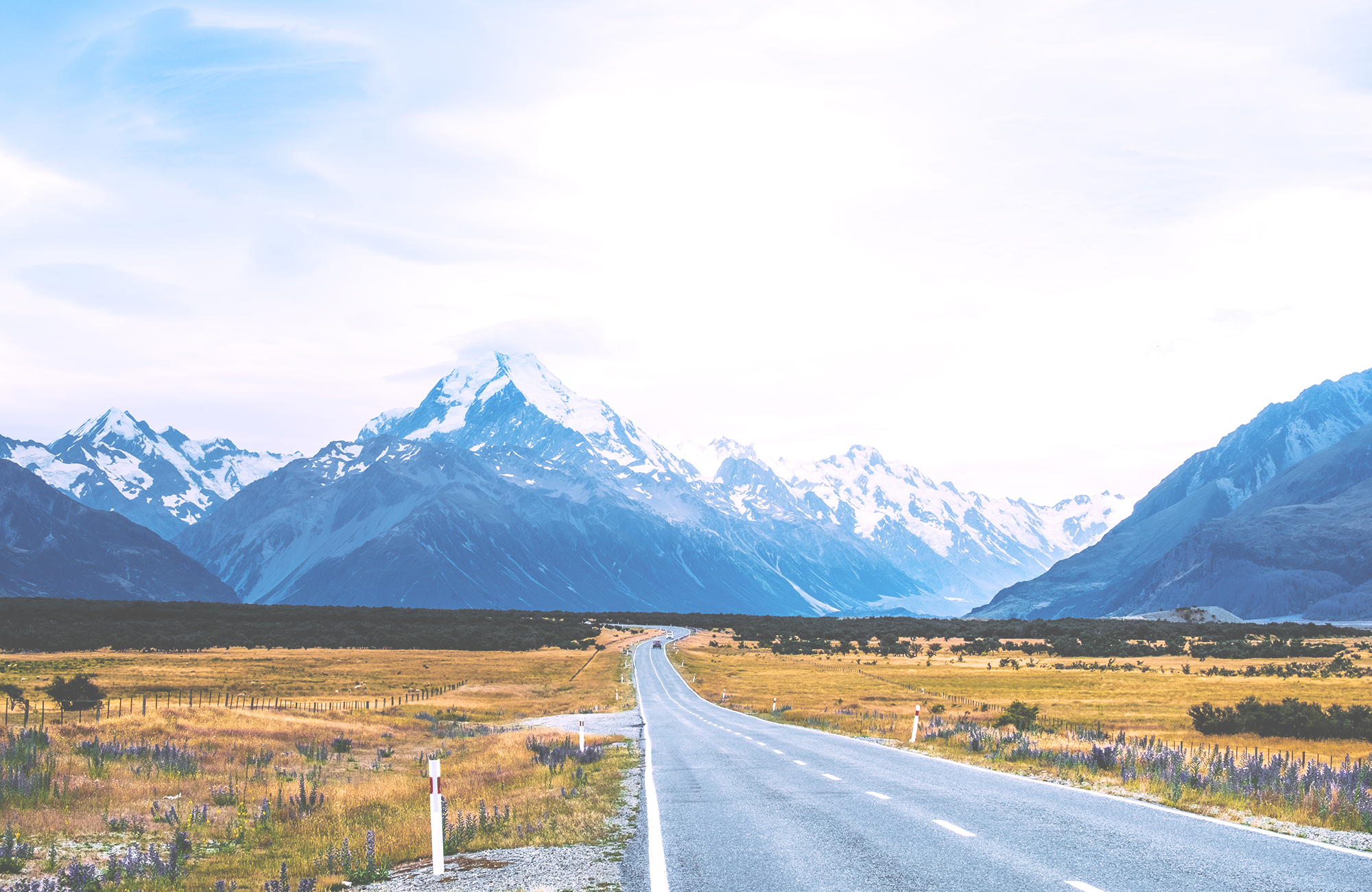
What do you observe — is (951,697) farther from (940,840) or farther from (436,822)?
(436,822)

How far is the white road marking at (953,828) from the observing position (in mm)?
12391

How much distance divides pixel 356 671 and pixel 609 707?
134 ft

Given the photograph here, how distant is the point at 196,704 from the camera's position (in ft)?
164

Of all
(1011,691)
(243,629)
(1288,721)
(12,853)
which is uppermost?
(12,853)

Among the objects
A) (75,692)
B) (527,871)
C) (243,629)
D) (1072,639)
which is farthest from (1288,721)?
(243,629)

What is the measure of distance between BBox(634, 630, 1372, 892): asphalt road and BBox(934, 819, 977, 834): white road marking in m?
0.04

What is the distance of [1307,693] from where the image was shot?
57.6 m

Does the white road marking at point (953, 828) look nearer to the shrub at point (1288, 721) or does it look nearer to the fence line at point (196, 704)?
the fence line at point (196, 704)

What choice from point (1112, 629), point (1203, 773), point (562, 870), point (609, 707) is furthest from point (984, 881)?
point (1112, 629)

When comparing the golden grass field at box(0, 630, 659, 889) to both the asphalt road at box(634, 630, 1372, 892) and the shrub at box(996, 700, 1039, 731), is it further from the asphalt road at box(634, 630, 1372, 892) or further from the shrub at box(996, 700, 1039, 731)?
the shrub at box(996, 700, 1039, 731)

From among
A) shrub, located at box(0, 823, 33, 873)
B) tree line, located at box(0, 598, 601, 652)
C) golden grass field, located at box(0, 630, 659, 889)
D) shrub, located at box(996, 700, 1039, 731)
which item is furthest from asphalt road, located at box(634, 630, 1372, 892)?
tree line, located at box(0, 598, 601, 652)

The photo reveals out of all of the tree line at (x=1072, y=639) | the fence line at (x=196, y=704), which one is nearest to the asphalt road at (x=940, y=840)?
the fence line at (x=196, y=704)

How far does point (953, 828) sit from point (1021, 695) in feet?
181

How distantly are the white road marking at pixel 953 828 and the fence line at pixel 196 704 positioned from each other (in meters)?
27.9
